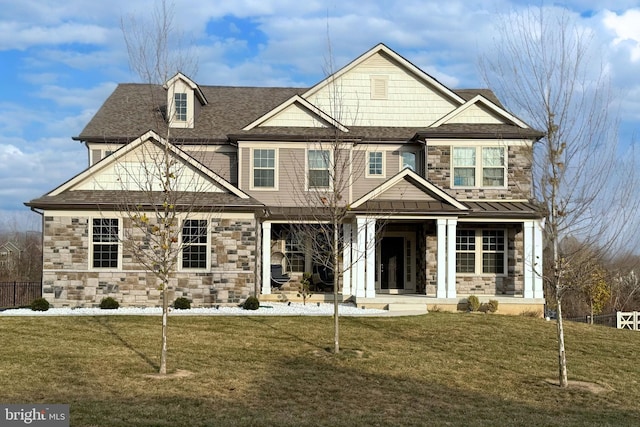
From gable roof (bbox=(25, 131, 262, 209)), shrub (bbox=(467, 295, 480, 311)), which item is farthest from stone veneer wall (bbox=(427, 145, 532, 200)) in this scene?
gable roof (bbox=(25, 131, 262, 209))

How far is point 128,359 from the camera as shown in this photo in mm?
12594

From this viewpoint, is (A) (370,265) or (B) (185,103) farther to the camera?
(B) (185,103)

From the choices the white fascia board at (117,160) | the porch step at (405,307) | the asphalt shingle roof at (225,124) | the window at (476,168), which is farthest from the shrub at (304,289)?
the window at (476,168)

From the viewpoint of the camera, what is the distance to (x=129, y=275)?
19562mm

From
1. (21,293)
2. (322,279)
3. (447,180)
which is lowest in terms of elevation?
(21,293)

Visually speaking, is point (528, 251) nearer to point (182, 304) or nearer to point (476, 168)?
point (476, 168)

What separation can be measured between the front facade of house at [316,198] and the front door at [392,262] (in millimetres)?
47

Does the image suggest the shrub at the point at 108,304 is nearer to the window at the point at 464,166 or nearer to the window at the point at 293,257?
the window at the point at 293,257

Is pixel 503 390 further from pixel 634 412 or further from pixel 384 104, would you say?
pixel 384 104

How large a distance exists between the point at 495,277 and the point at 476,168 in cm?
389

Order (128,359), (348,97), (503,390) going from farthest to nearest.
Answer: (348,97) → (128,359) → (503,390)

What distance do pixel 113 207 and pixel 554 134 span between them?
13171 mm

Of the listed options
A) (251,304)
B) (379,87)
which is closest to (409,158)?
(379,87)

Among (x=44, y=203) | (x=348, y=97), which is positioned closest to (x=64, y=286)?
(x=44, y=203)
